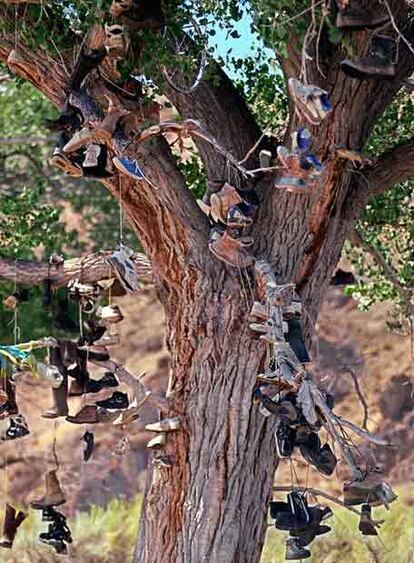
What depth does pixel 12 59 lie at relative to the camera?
5.29 metres

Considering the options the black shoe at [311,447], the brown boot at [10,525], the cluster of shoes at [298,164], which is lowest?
the brown boot at [10,525]

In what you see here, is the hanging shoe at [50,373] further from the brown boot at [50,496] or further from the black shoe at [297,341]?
the black shoe at [297,341]

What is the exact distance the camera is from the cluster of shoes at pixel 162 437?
18.3 ft

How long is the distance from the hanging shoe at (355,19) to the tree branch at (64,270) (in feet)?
7.22

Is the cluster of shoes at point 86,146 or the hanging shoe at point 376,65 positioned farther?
the cluster of shoes at point 86,146

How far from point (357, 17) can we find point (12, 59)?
5.63 ft

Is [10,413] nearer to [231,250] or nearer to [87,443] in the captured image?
[87,443]

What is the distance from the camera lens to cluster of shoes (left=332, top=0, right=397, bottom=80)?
4.20 m

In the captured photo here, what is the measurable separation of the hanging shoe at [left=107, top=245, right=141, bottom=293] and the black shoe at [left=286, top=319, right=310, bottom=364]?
2.28 feet

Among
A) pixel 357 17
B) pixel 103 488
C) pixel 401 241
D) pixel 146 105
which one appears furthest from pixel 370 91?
pixel 103 488

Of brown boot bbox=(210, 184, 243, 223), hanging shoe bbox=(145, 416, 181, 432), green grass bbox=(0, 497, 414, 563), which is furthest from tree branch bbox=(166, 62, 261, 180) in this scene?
green grass bbox=(0, 497, 414, 563)

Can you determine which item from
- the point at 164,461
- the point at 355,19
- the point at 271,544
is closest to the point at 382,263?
the point at 164,461


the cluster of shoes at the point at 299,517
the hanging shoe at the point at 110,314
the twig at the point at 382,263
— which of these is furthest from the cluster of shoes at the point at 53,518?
the twig at the point at 382,263

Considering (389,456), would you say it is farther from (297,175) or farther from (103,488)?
(297,175)
